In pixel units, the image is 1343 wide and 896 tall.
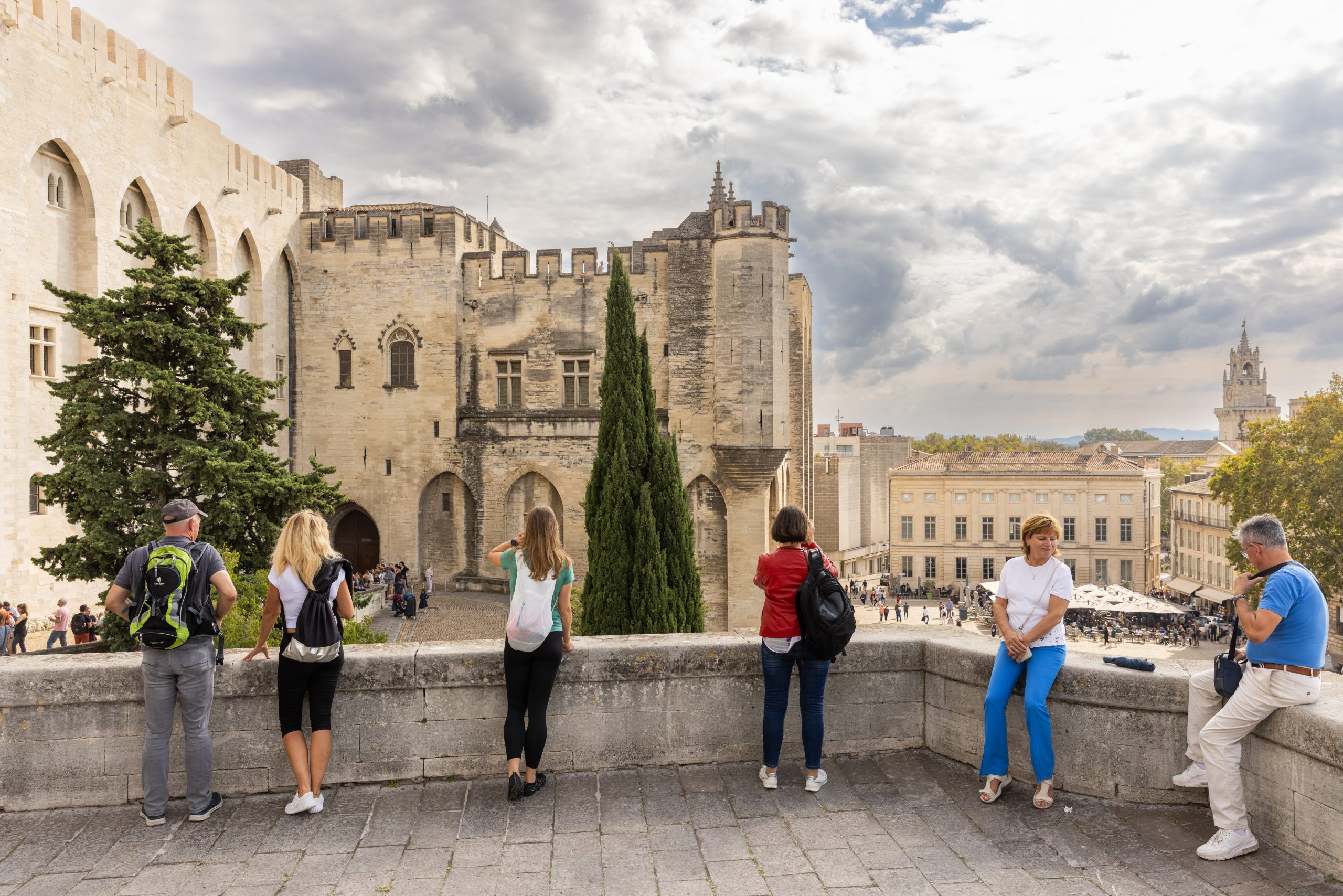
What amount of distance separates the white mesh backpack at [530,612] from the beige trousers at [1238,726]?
3.00 metres

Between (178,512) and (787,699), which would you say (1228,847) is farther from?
(178,512)

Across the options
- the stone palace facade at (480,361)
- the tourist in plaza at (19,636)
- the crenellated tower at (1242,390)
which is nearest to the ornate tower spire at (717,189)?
the stone palace facade at (480,361)

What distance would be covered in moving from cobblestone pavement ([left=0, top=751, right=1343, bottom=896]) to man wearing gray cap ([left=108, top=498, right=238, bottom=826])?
0.18m

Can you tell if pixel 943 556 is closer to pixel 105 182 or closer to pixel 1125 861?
pixel 105 182

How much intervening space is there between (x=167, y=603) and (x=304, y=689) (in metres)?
0.73

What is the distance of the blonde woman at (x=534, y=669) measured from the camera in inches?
171

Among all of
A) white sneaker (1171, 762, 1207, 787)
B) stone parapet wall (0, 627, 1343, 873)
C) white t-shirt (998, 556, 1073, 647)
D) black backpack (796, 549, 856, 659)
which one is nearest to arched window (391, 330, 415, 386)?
stone parapet wall (0, 627, 1343, 873)

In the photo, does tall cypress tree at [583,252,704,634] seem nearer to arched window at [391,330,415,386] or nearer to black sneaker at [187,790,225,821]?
black sneaker at [187,790,225,821]

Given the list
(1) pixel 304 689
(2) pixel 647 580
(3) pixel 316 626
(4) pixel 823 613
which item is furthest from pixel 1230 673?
(2) pixel 647 580

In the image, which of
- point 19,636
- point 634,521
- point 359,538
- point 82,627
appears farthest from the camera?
point 359,538

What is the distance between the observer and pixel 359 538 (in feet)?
90.5

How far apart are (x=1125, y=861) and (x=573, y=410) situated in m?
23.4

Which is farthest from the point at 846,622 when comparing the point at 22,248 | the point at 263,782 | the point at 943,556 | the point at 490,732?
the point at 943,556

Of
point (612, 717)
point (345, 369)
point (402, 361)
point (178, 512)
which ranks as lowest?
point (612, 717)
